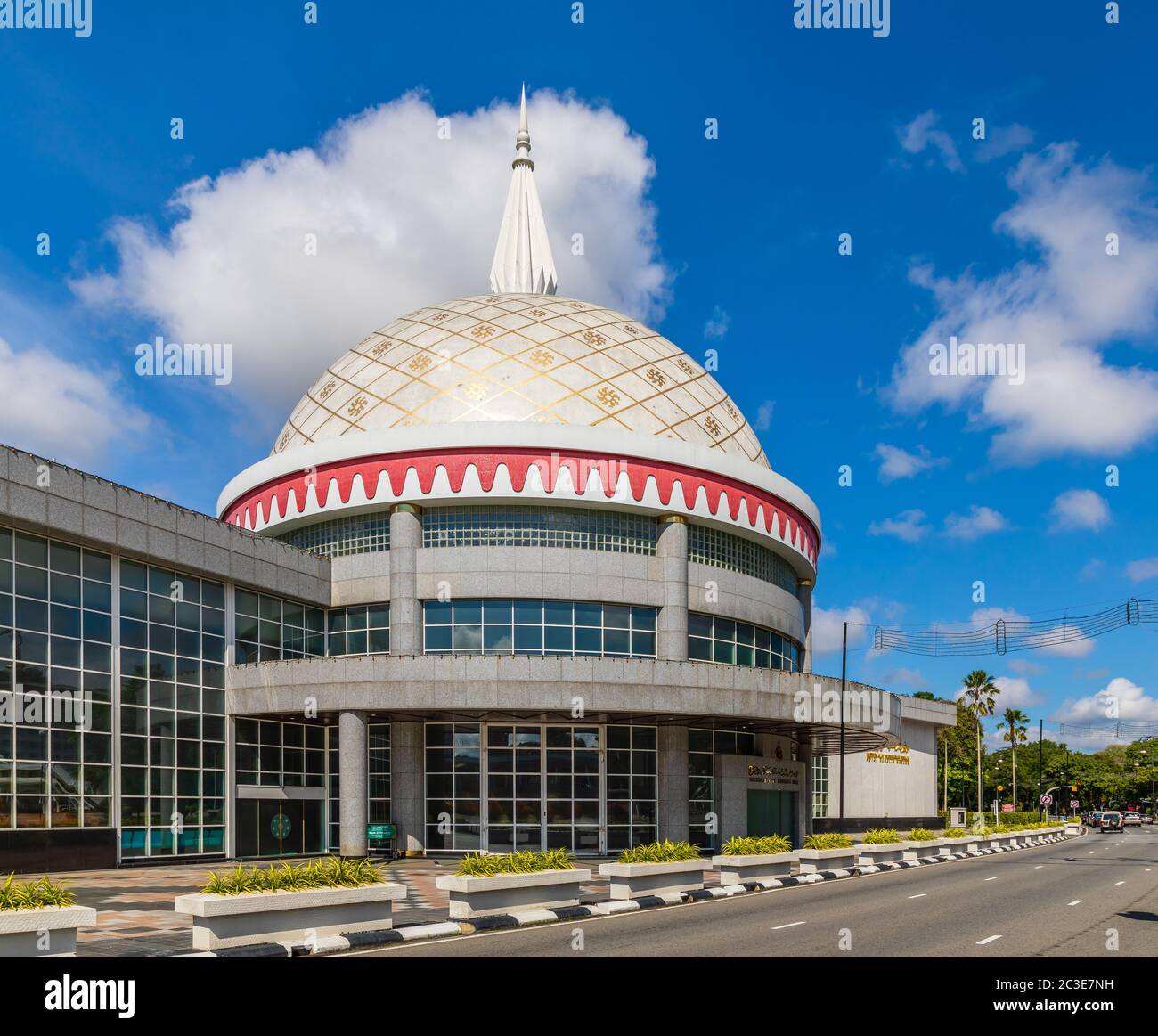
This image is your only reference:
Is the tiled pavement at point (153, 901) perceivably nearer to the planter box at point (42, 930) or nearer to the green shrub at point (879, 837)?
the planter box at point (42, 930)

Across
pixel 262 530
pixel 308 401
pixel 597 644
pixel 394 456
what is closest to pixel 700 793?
pixel 597 644

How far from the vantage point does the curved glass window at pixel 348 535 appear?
43.1m

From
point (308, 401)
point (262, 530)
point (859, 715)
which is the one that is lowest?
point (859, 715)

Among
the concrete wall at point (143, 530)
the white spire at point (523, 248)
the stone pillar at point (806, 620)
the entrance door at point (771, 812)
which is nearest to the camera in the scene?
the concrete wall at point (143, 530)

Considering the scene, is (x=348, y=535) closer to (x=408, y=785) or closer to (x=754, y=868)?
(x=408, y=785)

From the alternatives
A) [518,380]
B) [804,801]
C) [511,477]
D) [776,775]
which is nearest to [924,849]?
[776,775]

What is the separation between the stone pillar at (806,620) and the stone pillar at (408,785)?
19.9 m

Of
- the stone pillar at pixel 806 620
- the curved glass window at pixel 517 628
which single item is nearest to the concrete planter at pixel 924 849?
the stone pillar at pixel 806 620

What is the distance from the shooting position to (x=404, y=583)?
41.4 meters

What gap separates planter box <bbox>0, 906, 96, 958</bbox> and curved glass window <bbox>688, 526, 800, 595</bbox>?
32091 mm

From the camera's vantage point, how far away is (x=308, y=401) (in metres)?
51.0
